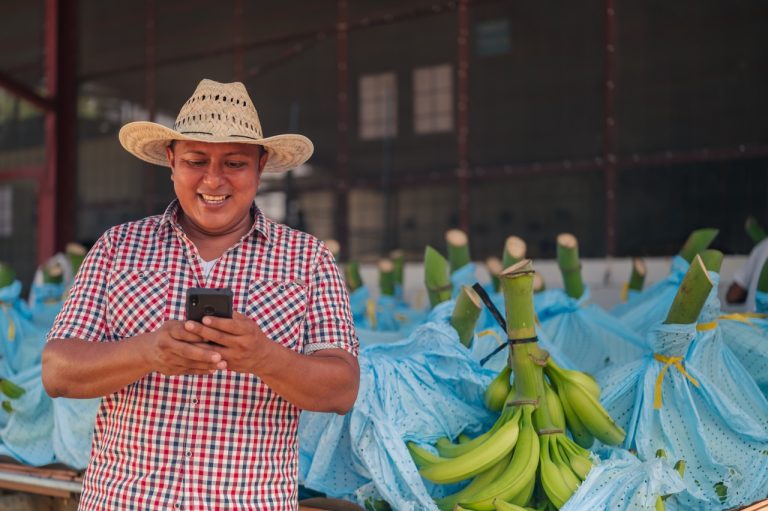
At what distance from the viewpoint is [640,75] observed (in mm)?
4430

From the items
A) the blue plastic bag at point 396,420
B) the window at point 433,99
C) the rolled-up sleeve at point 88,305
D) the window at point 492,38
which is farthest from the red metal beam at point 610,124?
the rolled-up sleeve at point 88,305

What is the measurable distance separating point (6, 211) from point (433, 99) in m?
4.00

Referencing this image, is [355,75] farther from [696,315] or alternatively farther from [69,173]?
[696,315]

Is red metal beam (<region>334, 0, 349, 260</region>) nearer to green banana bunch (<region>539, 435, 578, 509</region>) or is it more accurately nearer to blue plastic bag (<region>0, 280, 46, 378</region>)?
blue plastic bag (<region>0, 280, 46, 378</region>)

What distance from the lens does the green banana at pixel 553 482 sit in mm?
1886

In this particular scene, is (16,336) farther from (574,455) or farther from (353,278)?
(574,455)

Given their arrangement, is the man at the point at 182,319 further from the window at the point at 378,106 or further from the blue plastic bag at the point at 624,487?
the window at the point at 378,106

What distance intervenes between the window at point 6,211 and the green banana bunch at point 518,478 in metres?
5.95

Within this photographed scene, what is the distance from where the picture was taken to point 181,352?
1.21m

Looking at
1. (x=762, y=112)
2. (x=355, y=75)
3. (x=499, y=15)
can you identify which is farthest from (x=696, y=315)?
(x=355, y=75)

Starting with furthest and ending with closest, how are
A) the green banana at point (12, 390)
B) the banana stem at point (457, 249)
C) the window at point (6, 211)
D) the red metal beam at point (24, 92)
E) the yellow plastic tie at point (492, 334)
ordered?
1. the window at point (6, 211)
2. the red metal beam at point (24, 92)
3. the banana stem at point (457, 249)
4. the green banana at point (12, 390)
5. the yellow plastic tie at point (492, 334)

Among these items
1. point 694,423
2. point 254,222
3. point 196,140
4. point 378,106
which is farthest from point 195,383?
point 378,106

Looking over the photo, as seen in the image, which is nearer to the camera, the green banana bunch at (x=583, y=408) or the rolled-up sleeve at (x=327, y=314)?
the rolled-up sleeve at (x=327, y=314)

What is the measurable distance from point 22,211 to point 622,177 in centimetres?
498
